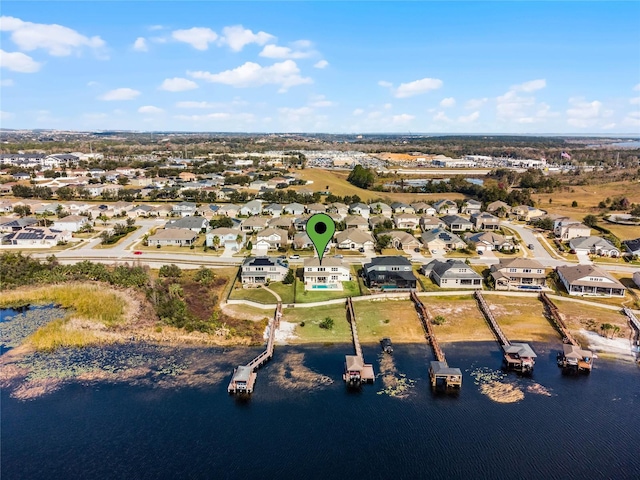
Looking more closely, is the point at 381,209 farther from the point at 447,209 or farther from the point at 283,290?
the point at 283,290

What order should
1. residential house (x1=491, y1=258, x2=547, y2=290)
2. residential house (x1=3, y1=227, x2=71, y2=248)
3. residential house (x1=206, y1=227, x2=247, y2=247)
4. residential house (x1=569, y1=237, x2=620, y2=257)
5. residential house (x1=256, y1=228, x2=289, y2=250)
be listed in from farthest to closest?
residential house (x1=206, y1=227, x2=247, y2=247) < residential house (x1=3, y1=227, x2=71, y2=248) < residential house (x1=256, y1=228, x2=289, y2=250) < residential house (x1=569, y1=237, x2=620, y2=257) < residential house (x1=491, y1=258, x2=547, y2=290)

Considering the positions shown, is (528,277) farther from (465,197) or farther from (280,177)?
(280,177)

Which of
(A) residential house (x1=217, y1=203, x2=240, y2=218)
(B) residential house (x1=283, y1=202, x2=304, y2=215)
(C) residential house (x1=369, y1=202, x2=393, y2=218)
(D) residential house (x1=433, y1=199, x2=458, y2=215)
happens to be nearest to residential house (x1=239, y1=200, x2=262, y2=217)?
(A) residential house (x1=217, y1=203, x2=240, y2=218)

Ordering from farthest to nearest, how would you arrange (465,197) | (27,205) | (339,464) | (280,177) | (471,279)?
(280,177) < (465,197) < (27,205) < (471,279) < (339,464)

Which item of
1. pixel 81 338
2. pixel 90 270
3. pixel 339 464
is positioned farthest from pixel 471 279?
pixel 90 270

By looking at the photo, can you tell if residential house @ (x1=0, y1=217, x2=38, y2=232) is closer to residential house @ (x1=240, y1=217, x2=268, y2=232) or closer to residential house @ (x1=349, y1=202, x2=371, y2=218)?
residential house @ (x1=240, y1=217, x2=268, y2=232)

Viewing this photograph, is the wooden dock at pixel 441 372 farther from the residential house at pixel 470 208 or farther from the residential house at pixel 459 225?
the residential house at pixel 470 208
